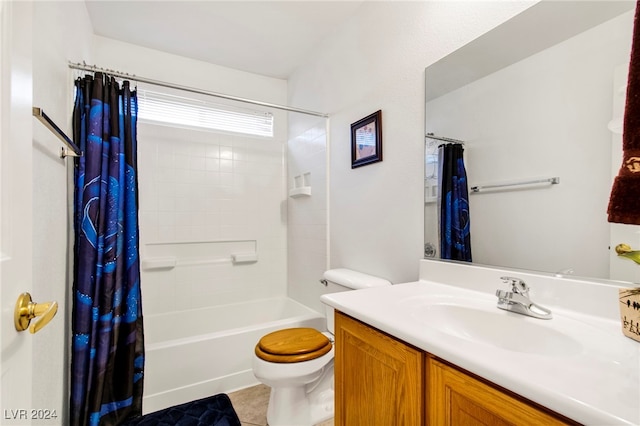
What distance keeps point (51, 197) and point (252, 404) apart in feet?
4.83

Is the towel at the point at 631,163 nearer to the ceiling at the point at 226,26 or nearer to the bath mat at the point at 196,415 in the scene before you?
the ceiling at the point at 226,26

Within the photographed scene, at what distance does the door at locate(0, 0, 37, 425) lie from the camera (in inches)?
18.4

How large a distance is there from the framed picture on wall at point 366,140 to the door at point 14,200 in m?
1.34

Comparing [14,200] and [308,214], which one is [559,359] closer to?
[14,200]

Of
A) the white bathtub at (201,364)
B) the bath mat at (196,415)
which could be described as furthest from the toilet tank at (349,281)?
the bath mat at (196,415)

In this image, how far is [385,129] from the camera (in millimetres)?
1528

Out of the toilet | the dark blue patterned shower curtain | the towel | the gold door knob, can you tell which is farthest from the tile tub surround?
the dark blue patterned shower curtain

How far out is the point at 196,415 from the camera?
1529mm

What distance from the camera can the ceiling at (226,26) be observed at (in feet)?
5.71

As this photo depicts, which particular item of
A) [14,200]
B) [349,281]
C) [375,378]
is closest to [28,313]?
[14,200]

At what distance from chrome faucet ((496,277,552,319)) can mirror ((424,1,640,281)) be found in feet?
0.44

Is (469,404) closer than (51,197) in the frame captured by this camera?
Yes

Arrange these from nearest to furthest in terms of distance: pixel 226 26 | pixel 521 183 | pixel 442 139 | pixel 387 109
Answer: pixel 521 183 < pixel 442 139 < pixel 387 109 < pixel 226 26

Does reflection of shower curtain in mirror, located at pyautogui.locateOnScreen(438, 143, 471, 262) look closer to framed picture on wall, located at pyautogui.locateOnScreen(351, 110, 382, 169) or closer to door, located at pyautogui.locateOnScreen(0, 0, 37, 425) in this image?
framed picture on wall, located at pyautogui.locateOnScreen(351, 110, 382, 169)
